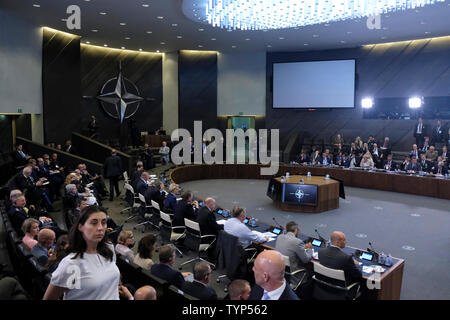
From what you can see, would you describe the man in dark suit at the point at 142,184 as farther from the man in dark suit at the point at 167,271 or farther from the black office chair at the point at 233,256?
the man in dark suit at the point at 167,271

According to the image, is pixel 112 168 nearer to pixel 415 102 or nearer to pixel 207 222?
pixel 207 222

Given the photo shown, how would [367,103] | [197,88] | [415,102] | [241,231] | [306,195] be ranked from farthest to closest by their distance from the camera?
1. [197,88]
2. [367,103]
3. [415,102]
4. [306,195]
5. [241,231]

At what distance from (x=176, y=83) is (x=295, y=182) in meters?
10.7

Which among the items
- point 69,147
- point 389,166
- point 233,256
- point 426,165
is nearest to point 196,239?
point 233,256

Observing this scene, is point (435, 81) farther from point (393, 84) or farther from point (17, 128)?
point (17, 128)

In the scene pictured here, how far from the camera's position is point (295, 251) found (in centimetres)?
473

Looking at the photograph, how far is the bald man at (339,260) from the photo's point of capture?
4234 millimetres

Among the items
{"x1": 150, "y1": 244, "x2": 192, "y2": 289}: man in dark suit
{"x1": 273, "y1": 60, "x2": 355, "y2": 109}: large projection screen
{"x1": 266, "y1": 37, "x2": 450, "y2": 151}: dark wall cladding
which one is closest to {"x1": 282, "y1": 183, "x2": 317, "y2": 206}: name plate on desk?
{"x1": 150, "y1": 244, "x2": 192, "y2": 289}: man in dark suit

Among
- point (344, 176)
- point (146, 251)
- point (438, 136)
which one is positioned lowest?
point (344, 176)

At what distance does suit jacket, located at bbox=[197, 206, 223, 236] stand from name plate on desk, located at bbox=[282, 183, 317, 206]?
412 centimetres

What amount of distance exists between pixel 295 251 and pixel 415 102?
13.7m

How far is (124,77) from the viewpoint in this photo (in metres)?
18.3

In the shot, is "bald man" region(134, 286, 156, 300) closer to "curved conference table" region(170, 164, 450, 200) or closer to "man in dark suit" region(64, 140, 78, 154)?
"curved conference table" region(170, 164, 450, 200)

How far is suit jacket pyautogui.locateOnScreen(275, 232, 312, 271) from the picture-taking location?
470cm
